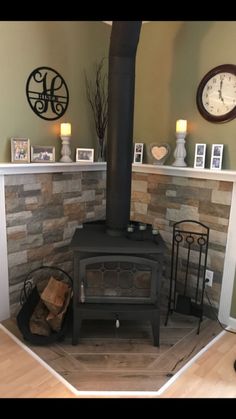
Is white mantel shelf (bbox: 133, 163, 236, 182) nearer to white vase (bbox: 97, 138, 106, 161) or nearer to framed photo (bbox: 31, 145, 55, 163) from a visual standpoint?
white vase (bbox: 97, 138, 106, 161)

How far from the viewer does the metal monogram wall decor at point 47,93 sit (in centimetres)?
215

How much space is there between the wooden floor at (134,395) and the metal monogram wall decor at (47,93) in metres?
1.66

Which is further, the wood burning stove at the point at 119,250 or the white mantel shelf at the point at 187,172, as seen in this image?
the white mantel shelf at the point at 187,172

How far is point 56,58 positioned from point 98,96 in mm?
465

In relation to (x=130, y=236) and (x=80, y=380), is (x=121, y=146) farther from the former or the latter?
(x=80, y=380)

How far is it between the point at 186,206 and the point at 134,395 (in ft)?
4.50

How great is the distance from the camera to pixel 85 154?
2.49m

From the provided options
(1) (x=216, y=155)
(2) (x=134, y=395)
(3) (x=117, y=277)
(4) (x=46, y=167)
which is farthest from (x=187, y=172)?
(2) (x=134, y=395)

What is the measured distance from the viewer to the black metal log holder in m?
2.27

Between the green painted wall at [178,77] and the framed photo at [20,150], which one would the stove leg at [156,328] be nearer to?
the green painted wall at [178,77]

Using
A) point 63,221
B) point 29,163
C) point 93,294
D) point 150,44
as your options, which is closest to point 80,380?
point 93,294

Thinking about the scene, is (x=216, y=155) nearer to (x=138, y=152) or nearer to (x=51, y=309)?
(x=138, y=152)

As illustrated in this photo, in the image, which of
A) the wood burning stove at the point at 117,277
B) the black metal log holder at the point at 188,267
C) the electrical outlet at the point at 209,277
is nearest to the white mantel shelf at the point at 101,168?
the black metal log holder at the point at 188,267

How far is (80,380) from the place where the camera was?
1.67m
